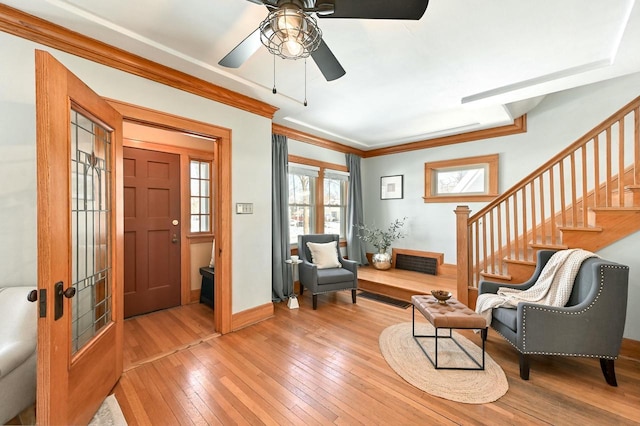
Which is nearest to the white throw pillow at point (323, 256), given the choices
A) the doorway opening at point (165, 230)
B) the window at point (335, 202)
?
the window at point (335, 202)

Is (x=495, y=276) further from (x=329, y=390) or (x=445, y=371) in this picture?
(x=329, y=390)

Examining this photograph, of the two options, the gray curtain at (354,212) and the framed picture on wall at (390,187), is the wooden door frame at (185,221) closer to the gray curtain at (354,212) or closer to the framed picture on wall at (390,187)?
the gray curtain at (354,212)

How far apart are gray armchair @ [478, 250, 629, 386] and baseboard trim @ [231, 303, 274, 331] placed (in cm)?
251

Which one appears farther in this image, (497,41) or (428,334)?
(428,334)

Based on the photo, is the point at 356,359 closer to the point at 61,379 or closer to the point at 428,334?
the point at 428,334

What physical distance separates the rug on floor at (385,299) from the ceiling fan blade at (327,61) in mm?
3127

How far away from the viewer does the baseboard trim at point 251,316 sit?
286cm

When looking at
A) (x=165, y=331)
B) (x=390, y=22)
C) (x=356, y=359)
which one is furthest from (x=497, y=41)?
(x=165, y=331)

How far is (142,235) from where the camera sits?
3258 millimetres

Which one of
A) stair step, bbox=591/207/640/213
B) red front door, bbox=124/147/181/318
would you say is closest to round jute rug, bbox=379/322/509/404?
stair step, bbox=591/207/640/213

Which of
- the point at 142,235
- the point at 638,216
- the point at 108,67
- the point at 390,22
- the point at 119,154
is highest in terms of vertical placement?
the point at 390,22

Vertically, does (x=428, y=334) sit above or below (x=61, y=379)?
below

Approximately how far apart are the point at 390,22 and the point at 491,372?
2.82 metres

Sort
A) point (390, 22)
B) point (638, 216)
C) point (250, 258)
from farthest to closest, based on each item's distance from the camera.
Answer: point (250, 258) → point (638, 216) → point (390, 22)
